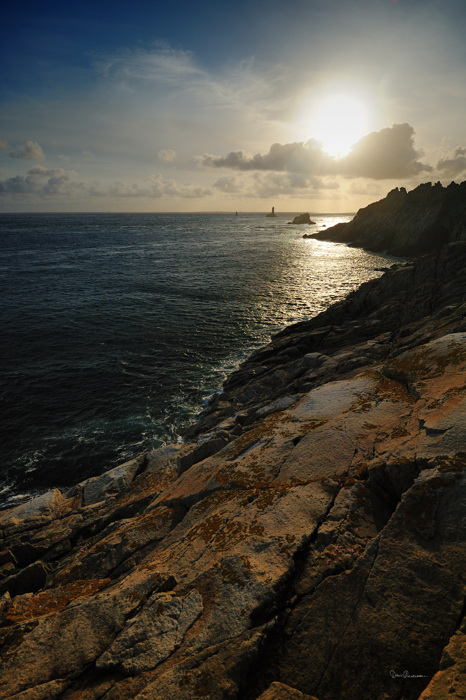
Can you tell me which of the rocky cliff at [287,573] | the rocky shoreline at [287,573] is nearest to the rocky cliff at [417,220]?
the rocky shoreline at [287,573]

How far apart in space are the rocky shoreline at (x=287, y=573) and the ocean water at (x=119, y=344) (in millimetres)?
11595

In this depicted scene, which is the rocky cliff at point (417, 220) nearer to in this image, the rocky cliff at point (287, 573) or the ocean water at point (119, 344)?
the ocean water at point (119, 344)

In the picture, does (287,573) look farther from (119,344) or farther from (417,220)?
(417,220)

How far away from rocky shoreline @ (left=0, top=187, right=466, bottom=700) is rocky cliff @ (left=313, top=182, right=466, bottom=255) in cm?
10203

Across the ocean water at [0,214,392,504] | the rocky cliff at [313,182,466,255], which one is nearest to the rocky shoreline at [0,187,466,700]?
the ocean water at [0,214,392,504]

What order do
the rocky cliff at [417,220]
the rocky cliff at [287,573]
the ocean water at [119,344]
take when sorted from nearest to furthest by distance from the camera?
1. the rocky cliff at [287,573]
2. the ocean water at [119,344]
3. the rocky cliff at [417,220]

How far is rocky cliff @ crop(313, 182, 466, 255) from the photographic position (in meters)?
104

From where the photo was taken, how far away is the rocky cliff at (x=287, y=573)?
574 centimetres

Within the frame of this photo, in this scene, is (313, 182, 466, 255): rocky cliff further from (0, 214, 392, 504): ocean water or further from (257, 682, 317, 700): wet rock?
(257, 682, 317, 700): wet rock

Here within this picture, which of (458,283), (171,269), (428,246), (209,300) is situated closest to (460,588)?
(458,283)

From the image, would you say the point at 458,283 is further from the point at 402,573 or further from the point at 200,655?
the point at 200,655

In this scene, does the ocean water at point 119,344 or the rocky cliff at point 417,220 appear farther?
the rocky cliff at point 417,220

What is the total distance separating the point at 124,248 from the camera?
12875 centimetres

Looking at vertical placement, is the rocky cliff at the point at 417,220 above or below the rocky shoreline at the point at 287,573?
above
